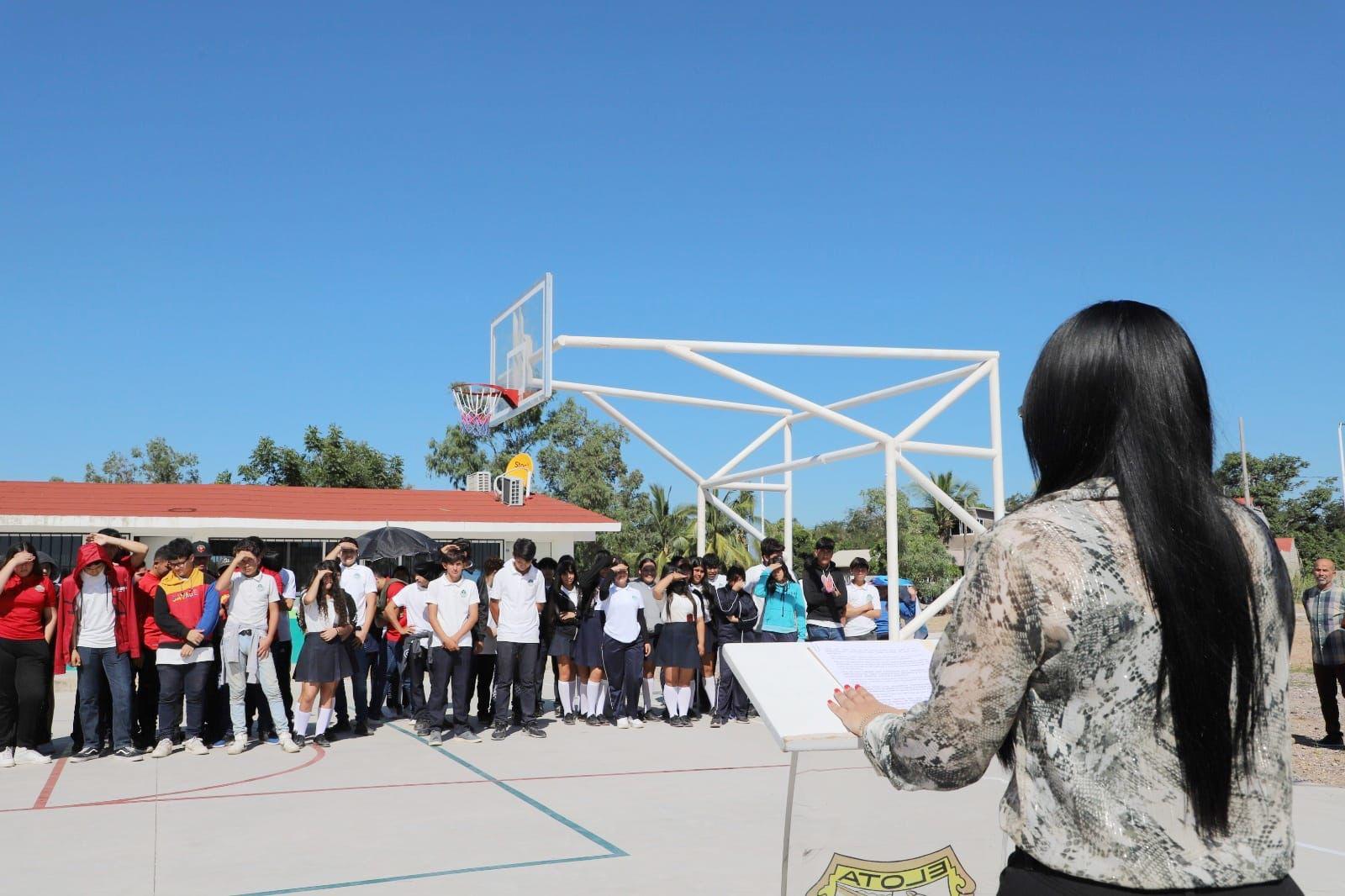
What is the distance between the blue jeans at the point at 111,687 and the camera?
8977 mm

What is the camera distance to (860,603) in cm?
1184

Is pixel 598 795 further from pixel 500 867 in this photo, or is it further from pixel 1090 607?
pixel 1090 607

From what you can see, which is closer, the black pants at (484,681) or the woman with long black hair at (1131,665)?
the woman with long black hair at (1131,665)

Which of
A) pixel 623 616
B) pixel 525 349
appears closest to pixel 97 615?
pixel 623 616

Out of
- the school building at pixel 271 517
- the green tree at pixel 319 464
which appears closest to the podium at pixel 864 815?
the school building at pixel 271 517

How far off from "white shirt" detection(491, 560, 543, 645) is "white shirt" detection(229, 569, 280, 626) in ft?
6.79

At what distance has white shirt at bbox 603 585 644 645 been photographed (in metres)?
11.1

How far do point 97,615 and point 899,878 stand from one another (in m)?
7.99

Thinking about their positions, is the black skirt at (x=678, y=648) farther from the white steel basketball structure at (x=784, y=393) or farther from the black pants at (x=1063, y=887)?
the black pants at (x=1063, y=887)

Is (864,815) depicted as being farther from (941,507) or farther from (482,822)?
(941,507)

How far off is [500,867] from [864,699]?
3.89m

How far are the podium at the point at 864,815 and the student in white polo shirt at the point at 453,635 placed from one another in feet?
23.5

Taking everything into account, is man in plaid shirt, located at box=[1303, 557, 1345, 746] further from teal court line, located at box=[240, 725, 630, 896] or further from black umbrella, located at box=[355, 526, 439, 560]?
black umbrella, located at box=[355, 526, 439, 560]

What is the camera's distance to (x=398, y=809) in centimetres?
684
